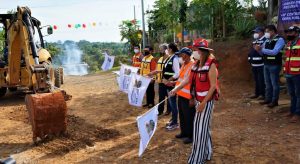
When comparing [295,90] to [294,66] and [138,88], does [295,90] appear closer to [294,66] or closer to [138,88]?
[294,66]

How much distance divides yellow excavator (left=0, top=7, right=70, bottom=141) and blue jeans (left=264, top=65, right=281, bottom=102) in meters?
4.74

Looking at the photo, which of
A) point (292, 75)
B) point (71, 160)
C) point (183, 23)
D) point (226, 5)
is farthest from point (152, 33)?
point (71, 160)

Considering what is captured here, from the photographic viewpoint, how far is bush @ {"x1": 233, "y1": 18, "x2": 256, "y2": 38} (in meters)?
14.2

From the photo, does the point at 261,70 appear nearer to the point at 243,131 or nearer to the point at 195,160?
the point at 243,131

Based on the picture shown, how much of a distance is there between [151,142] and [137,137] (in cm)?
46

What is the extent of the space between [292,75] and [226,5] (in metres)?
8.78

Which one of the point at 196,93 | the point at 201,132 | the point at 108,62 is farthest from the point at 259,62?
the point at 108,62

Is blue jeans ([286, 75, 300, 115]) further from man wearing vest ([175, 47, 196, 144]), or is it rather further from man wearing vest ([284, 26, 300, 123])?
man wearing vest ([175, 47, 196, 144])

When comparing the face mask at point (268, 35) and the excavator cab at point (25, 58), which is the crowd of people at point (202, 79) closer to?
the face mask at point (268, 35)

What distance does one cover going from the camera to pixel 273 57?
27.7ft

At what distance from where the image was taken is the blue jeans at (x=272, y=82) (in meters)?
8.51

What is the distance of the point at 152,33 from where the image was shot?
25.6m

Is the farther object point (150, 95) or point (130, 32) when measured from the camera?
point (130, 32)

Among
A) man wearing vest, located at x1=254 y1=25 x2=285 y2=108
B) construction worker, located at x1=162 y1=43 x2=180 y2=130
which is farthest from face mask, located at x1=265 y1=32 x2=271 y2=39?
construction worker, located at x1=162 y1=43 x2=180 y2=130
